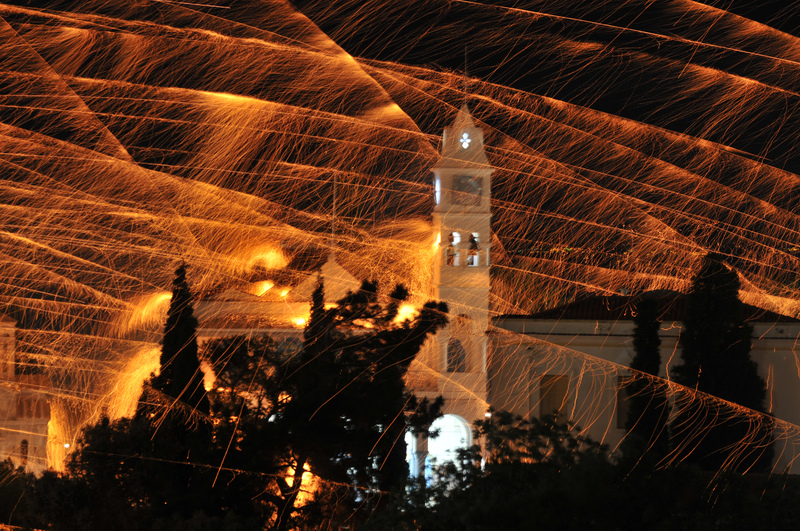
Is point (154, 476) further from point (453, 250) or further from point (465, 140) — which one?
point (453, 250)

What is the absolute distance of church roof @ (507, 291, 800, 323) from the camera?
28.7 metres

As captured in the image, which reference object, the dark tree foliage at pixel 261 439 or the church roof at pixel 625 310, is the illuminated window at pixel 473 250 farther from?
the dark tree foliage at pixel 261 439

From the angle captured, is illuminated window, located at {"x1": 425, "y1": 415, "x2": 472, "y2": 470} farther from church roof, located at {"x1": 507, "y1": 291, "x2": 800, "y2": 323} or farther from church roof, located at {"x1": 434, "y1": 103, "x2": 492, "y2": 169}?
church roof, located at {"x1": 434, "y1": 103, "x2": 492, "y2": 169}

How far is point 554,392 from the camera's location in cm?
2964

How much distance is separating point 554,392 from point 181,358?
14.1 m

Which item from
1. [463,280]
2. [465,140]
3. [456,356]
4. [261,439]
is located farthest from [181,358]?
[456,356]

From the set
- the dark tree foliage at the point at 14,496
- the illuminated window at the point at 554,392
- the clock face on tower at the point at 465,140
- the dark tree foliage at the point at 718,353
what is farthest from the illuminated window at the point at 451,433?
the dark tree foliage at the point at 14,496

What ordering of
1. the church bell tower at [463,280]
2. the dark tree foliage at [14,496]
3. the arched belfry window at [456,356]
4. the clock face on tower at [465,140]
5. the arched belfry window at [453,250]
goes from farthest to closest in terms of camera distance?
1. the arched belfry window at [456,356]
2. the arched belfry window at [453,250]
3. the church bell tower at [463,280]
4. the clock face on tower at [465,140]
5. the dark tree foliage at [14,496]

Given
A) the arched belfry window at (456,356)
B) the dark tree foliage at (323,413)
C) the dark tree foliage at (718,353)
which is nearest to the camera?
the dark tree foliage at (323,413)

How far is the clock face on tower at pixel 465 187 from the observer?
2899cm

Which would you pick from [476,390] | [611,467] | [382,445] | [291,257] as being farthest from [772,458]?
[291,257]

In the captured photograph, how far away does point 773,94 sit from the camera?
32.6ft

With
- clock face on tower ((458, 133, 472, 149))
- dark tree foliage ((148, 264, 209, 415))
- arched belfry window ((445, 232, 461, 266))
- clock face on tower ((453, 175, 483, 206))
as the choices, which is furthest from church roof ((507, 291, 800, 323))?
dark tree foliage ((148, 264, 209, 415))

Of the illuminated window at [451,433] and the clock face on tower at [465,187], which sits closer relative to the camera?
the clock face on tower at [465,187]
